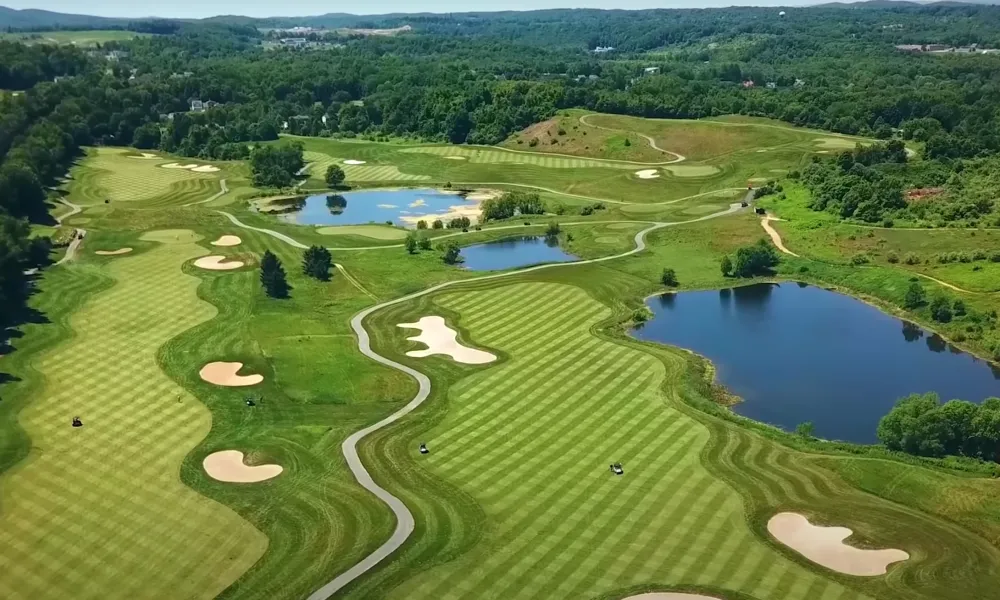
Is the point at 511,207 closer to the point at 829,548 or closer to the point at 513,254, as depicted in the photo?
the point at 513,254

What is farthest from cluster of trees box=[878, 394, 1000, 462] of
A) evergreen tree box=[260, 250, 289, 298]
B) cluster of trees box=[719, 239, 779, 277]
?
evergreen tree box=[260, 250, 289, 298]

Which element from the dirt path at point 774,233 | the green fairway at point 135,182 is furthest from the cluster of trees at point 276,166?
the dirt path at point 774,233

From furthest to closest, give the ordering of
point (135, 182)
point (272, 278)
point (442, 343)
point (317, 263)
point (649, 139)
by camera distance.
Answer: point (649, 139)
point (135, 182)
point (317, 263)
point (272, 278)
point (442, 343)

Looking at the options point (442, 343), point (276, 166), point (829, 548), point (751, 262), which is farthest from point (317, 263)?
point (829, 548)

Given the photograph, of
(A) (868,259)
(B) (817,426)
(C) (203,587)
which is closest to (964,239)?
(A) (868,259)

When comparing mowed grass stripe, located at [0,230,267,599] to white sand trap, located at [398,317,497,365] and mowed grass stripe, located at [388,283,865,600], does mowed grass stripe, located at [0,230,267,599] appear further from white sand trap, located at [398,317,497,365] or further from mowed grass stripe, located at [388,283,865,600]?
white sand trap, located at [398,317,497,365]

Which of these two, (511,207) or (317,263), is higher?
(511,207)

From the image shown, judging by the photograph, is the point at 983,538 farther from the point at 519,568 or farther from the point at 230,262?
the point at 230,262
